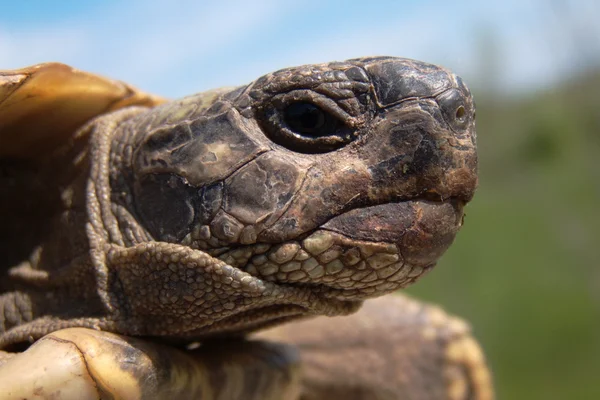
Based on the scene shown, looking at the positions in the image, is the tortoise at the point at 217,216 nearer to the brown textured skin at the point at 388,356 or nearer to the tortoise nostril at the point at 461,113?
the tortoise nostril at the point at 461,113

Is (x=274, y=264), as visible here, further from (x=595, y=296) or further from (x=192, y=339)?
(x=595, y=296)

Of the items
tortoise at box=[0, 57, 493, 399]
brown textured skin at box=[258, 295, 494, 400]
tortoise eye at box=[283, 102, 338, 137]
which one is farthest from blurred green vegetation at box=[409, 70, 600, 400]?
tortoise eye at box=[283, 102, 338, 137]

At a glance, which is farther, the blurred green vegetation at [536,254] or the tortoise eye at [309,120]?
the blurred green vegetation at [536,254]

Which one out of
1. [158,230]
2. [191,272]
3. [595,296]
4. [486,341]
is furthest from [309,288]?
[595,296]

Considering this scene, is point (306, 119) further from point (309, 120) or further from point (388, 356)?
point (388, 356)

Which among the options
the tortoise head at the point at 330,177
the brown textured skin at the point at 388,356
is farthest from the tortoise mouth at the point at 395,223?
the brown textured skin at the point at 388,356

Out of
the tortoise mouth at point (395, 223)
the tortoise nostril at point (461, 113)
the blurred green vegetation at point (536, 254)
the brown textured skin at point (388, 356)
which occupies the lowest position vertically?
the blurred green vegetation at point (536, 254)

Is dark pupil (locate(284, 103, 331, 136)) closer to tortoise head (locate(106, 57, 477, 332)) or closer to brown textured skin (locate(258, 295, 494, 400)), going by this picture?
tortoise head (locate(106, 57, 477, 332))
